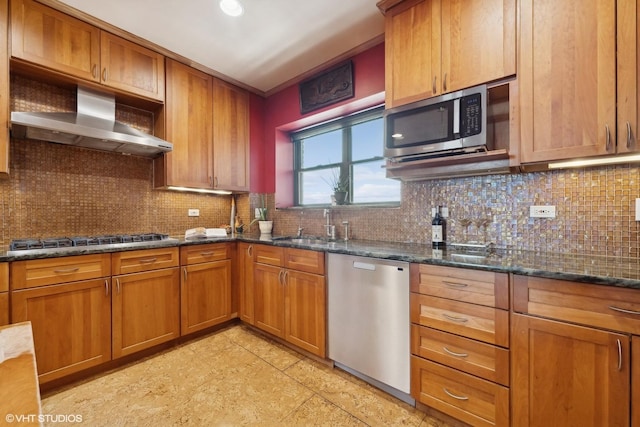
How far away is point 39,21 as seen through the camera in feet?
6.43

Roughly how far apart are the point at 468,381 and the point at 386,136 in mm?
1542

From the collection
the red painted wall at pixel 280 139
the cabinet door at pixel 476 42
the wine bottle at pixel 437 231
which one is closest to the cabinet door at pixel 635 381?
the wine bottle at pixel 437 231

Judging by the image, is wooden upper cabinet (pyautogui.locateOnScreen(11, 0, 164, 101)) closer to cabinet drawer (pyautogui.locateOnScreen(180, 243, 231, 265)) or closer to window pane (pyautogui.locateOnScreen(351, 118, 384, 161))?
cabinet drawer (pyautogui.locateOnScreen(180, 243, 231, 265))

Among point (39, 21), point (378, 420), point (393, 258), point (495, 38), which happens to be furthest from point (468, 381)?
point (39, 21)

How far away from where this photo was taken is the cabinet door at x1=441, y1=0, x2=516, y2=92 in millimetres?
1562

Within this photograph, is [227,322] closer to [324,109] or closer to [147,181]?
[147,181]

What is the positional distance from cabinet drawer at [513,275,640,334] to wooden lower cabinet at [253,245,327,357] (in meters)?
1.22

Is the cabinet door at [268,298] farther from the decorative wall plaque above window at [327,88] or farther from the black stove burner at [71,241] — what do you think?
the decorative wall plaque above window at [327,88]

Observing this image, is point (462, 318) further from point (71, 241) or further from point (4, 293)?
point (71, 241)

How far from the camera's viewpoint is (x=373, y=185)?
2.69 metres

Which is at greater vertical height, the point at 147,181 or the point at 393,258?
the point at 147,181

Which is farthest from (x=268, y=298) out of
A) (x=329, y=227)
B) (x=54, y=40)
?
(x=54, y=40)

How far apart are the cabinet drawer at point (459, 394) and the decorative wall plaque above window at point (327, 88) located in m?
2.22

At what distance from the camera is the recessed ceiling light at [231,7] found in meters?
1.94
